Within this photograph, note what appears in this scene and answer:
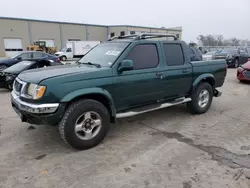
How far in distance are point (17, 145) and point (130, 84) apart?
91.1 inches

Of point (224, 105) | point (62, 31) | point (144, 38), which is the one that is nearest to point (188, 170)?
point (144, 38)

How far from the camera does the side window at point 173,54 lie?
15.6 ft

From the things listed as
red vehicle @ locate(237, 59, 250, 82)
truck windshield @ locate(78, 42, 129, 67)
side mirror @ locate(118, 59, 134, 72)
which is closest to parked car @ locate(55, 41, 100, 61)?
red vehicle @ locate(237, 59, 250, 82)

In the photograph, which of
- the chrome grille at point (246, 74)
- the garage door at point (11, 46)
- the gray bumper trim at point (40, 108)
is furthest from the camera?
the garage door at point (11, 46)

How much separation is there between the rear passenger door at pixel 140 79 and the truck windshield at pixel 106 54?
164 millimetres

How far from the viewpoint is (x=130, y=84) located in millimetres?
4062

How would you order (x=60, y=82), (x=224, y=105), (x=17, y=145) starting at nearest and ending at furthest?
(x=60, y=82), (x=17, y=145), (x=224, y=105)

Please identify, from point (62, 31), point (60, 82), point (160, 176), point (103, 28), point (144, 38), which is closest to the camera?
point (160, 176)

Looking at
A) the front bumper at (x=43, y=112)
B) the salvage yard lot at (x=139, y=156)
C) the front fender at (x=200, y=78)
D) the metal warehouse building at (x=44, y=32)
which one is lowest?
the salvage yard lot at (x=139, y=156)

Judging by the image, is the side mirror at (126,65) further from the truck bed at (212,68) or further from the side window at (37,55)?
the side window at (37,55)

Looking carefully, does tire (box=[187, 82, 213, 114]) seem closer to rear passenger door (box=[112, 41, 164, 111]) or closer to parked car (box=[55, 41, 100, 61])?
rear passenger door (box=[112, 41, 164, 111])

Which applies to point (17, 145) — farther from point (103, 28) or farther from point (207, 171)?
point (103, 28)

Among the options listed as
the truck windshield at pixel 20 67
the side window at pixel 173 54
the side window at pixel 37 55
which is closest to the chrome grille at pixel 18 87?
the side window at pixel 173 54

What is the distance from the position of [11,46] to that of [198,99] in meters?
39.0
